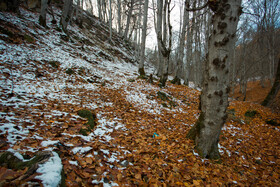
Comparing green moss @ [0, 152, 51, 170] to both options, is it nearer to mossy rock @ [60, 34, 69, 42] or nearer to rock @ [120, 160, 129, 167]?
rock @ [120, 160, 129, 167]

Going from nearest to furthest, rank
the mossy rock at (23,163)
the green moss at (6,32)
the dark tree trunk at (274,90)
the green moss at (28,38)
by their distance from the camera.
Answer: the mossy rock at (23,163) → the green moss at (6,32) → the green moss at (28,38) → the dark tree trunk at (274,90)

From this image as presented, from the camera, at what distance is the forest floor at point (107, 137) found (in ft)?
6.15

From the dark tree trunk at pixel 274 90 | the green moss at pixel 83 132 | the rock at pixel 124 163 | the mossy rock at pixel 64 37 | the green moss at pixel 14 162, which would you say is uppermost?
the mossy rock at pixel 64 37

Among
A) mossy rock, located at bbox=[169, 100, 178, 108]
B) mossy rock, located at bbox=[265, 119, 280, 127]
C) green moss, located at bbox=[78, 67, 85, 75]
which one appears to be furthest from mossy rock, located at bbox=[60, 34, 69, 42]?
mossy rock, located at bbox=[265, 119, 280, 127]

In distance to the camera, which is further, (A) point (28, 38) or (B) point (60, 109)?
(A) point (28, 38)

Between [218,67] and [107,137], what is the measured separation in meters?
2.82

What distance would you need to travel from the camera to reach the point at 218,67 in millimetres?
2439

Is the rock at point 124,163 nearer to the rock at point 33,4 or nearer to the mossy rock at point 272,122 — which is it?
the mossy rock at point 272,122

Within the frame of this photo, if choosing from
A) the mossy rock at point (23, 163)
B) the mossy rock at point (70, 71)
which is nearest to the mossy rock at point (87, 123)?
the mossy rock at point (23, 163)

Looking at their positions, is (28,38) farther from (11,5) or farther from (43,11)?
(11,5)

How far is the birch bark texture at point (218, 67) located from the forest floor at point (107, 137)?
0.63 m

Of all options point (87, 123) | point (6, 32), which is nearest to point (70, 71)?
point (6, 32)

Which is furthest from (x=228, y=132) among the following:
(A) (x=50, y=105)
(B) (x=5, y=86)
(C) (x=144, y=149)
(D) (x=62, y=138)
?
(B) (x=5, y=86)

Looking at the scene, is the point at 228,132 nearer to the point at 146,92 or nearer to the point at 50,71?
the point at 146,92
